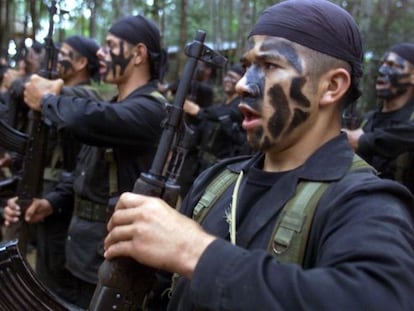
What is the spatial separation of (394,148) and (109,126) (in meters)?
2.91

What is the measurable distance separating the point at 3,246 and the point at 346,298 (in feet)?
6.52

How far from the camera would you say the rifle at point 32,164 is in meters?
4.34

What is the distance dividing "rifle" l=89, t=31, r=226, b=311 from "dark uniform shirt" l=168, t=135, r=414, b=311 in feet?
1.16

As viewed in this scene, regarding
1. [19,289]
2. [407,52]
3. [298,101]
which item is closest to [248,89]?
[298,101]

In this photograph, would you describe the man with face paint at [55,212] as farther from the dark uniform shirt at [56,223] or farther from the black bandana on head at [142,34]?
the black bandana on head at [142,34]

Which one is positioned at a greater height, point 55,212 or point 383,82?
point 383,82

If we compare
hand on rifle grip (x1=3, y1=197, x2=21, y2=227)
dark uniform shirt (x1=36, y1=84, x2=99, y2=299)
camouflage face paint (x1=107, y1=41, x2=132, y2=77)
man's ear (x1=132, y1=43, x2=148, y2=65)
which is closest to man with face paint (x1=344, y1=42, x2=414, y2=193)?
man's ear (x1=132, y1=43, x2=148, y2=65)

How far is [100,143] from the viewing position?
3674 mm

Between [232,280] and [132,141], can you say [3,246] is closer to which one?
[132,141]

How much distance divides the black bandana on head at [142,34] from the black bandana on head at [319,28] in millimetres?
2417

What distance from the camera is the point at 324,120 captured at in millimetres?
1767

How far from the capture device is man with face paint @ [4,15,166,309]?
364 centimetres

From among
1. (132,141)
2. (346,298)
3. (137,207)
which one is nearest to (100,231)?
(132,141)

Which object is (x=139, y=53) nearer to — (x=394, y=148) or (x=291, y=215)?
(x=394, y=148)
